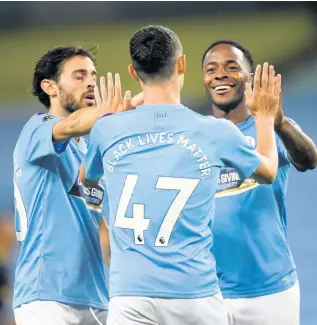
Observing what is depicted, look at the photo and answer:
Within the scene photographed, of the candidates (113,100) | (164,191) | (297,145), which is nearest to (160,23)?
(297,145)

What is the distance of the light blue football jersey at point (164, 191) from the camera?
4.12 metres

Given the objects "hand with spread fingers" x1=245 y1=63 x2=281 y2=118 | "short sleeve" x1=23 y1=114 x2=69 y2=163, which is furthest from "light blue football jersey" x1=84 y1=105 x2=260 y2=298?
"short sleeve" x1=23 y1=114 x2=69 y2=163

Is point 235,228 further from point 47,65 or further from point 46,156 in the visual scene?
point 47,65

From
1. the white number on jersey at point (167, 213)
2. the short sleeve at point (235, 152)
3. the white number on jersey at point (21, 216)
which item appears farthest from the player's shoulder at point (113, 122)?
the white number on jersey at point (21, 216)

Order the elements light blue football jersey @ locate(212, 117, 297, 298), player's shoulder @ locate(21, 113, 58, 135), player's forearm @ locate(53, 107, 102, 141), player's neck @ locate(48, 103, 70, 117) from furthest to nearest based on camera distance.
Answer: player's neck @ locate(48, 103, 70, 117) → light blue football jersey @ locate(212, 117, 297, 298) → player's shoulder @ locate(21, 113, 58, 135) → player's forearm @ locate(53, 107, 102, 141)

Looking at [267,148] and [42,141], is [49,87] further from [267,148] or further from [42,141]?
[267,148]

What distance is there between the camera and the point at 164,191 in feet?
13.6

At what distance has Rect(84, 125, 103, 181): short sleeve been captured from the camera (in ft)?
14.4

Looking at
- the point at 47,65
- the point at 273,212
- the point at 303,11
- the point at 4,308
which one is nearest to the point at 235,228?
the point at 273,212

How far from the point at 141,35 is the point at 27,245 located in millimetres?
1395

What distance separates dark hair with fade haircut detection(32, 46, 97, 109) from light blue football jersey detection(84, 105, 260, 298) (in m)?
1.50

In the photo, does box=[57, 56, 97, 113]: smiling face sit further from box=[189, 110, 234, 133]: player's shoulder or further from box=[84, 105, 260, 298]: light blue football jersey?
box=[189, 110, 234, 133]: player's shoulder

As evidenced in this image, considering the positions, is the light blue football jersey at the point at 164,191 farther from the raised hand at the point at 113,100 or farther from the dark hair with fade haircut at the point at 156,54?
the raised hand at the point at 113,100

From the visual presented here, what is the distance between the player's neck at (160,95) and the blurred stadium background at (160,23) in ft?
14.9
